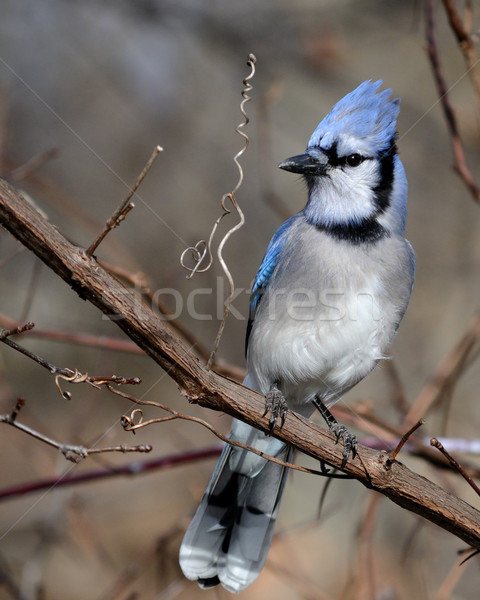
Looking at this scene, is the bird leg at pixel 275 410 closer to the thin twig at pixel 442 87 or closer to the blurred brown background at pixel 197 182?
the thin twig at pixel 442 87

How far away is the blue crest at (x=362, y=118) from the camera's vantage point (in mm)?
2896

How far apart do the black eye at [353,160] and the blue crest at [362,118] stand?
6 cm

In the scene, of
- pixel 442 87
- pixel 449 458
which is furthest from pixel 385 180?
pixel 449 458

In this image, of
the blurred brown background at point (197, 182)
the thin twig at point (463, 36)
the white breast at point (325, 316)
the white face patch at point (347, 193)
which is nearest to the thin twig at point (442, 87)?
the thin twig at point (463, 36)

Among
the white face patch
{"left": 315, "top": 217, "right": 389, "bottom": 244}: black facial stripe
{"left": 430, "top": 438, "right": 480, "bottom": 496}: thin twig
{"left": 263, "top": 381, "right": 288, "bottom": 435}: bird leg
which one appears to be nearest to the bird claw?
{"left": 263, "top": 381, "right": 288, "bottom": 435}: bird leg

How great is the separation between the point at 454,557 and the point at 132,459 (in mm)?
2445

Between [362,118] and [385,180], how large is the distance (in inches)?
13.7

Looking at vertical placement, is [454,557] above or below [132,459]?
above

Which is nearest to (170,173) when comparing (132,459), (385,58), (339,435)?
(385,58)

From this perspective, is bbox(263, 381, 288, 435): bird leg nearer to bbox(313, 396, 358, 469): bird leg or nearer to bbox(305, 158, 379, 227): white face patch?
bbox(313, 396, 358, 469): bird leg

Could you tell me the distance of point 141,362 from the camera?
5809 mm

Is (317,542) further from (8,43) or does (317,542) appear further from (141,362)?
(8,43)

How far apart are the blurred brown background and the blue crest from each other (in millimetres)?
1807

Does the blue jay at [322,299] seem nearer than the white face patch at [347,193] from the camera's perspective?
Yes
